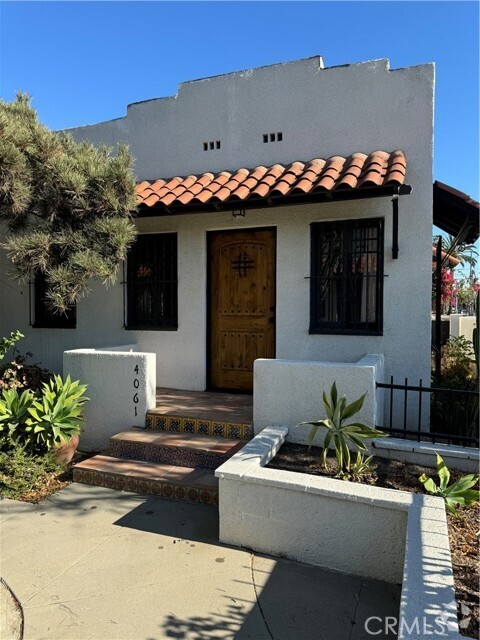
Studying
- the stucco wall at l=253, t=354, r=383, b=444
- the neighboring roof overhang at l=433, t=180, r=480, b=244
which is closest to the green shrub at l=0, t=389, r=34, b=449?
the stucco wall at l=253, t=354, r=383, b=444

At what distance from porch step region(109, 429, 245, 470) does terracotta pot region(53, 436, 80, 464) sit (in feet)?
1.80

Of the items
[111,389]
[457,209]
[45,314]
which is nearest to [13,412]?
[111,389]

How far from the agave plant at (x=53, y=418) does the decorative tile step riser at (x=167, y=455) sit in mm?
542

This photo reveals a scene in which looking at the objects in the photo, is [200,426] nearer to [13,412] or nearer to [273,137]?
[13,412]

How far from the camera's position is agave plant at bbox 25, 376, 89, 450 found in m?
5.00

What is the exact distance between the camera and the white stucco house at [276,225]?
5812mm

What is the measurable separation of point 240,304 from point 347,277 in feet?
5.43

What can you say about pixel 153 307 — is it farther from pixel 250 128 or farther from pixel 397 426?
pixel 397 426

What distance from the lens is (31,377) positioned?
6.17 meters

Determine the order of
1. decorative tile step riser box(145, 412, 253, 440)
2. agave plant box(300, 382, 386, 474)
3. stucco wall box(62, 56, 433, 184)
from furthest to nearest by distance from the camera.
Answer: stucco wall box(62, 56, 433, 184), decorative tile step riser box(145, 412, 253, 440), agave plant box(300, 382, 386, 474)

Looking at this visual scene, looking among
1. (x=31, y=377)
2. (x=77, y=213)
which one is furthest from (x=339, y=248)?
(x=31, y=377)

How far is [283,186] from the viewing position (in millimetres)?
5648

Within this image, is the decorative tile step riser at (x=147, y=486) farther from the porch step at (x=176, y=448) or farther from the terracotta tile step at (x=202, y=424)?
the terracotta tile step at (x=202, y=424)

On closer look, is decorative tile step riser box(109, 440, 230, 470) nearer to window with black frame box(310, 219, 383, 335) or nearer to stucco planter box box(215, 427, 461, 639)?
stucco planter box box(215, 427, 461, 639)
